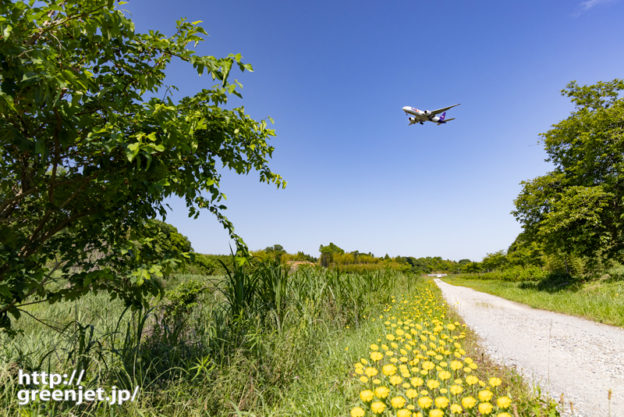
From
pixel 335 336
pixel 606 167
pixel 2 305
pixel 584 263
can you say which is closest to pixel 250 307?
pixel 335 336

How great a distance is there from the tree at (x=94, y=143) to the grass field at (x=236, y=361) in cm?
81

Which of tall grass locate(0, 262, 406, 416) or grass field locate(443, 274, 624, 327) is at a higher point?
tall grass locate(0, 262, 406, 416)

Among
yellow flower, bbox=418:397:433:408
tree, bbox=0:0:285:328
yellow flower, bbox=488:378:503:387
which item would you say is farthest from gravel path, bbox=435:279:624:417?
tree, bbox=0:0:285:328

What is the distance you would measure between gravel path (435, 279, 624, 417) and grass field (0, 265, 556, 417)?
643mm

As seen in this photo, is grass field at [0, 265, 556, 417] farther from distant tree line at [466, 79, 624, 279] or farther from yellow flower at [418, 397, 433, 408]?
distant tree line at [466, 79, 624, 279]

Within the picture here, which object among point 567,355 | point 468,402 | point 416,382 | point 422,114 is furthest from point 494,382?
point 422,114

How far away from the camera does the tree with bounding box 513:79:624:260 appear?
12359 millimetres

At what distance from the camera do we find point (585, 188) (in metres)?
12.7

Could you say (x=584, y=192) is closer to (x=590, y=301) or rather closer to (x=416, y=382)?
(x=590, y=301)

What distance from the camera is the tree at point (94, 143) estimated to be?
1450 mm

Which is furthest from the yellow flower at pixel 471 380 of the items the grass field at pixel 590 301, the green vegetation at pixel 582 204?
the green vegetation at pixel 582 204

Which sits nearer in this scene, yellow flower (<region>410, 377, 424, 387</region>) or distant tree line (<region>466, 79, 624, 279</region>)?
yellow flower (<region>410, 377, 424, 387</region>)

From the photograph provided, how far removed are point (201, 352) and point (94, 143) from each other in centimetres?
249

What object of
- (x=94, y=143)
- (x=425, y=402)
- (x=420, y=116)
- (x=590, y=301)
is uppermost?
(x=420, y=116)
